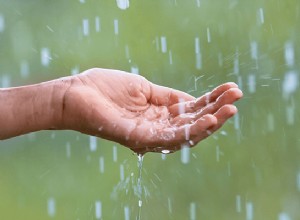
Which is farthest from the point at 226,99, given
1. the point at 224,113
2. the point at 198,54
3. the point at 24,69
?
the point at 24,69

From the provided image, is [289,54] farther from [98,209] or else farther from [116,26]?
[98,209]

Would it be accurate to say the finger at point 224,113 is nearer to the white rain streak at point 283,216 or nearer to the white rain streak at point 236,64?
the white rain streak at point 236,64

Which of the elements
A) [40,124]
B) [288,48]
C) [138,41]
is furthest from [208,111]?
[288,48]

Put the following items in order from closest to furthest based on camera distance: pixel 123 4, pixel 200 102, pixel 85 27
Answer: pixel 200 102 → pixel 123 4 → pixel 85 27

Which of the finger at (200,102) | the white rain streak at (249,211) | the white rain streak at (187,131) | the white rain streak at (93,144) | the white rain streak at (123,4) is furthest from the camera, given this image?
the white rain streak at (249,211)

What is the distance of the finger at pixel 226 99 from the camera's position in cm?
168

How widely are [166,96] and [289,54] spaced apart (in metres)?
1.80

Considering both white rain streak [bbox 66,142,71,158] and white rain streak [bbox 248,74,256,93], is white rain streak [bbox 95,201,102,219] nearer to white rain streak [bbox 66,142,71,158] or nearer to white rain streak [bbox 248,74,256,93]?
white rain streak [bbox 66,142,71,158]

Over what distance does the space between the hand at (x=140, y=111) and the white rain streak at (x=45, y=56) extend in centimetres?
146

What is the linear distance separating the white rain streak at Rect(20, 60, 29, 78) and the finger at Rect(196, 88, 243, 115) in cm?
181

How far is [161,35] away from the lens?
3.41 m

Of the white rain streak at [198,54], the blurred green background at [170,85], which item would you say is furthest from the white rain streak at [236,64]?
the white rain streak at [198,54]

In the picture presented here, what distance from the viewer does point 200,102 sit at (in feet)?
5.90

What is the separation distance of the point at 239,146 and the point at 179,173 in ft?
1.05
